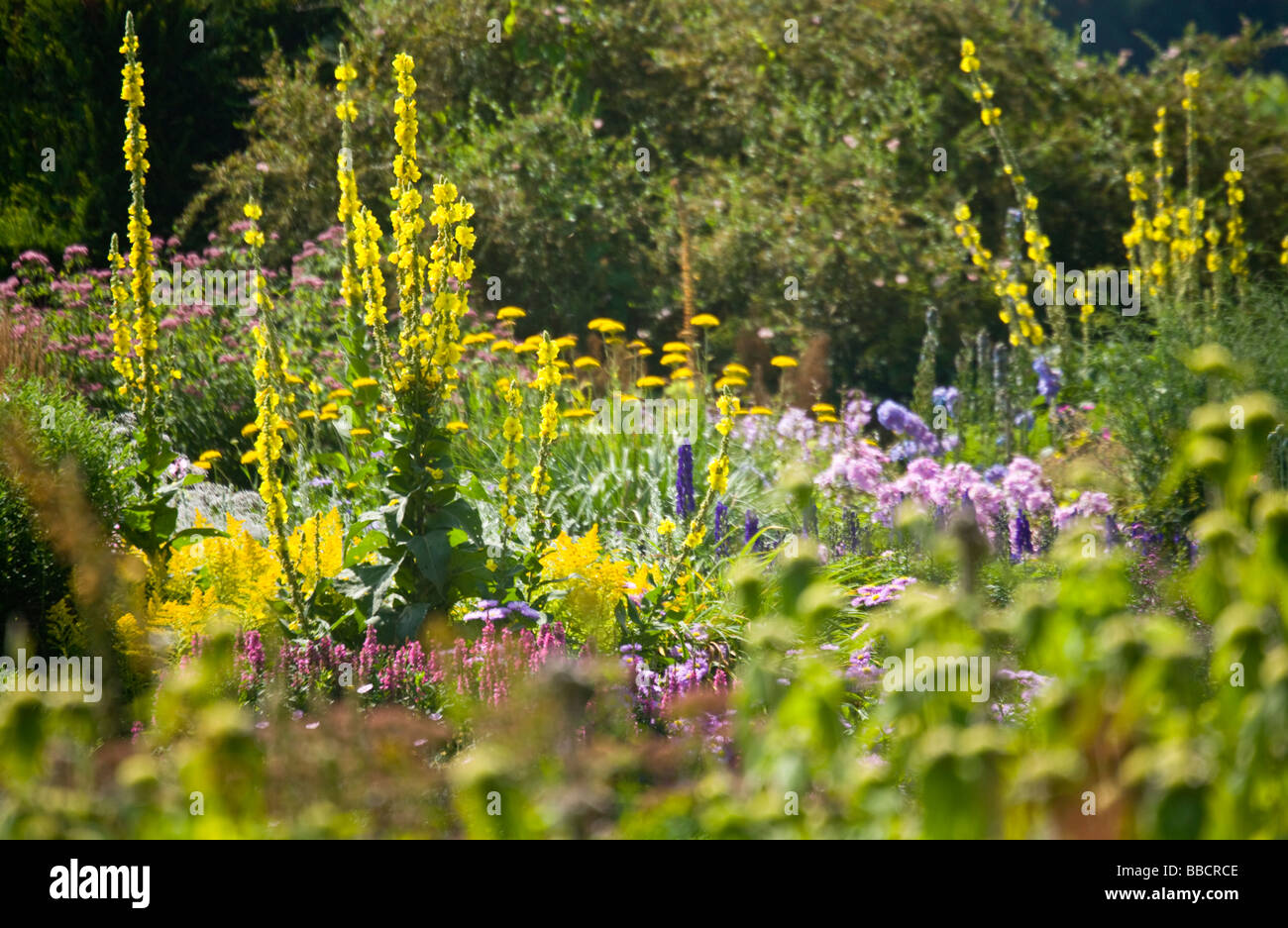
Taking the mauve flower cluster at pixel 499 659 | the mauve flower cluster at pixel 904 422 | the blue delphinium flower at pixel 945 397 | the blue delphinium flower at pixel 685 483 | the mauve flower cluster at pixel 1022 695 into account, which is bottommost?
the mauve flower cluster at pixel 1022 695

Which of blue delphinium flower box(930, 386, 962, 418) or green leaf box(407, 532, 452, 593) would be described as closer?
green leaf box(407, 532, 452, 593)

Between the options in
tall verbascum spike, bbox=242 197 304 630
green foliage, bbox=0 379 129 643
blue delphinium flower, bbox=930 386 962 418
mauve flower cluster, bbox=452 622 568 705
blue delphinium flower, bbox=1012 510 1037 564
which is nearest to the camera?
mauve flower cluster, bbox=452 622 568 705

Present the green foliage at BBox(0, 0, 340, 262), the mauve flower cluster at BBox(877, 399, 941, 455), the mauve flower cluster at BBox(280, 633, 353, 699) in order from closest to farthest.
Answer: the mauve flower cluster at BBox(280, 633, 353, 699) → the mauve flower cluster at BBox(877, 399, 941, 455) → the green foliage at BBox(0, 0, 340, 262)

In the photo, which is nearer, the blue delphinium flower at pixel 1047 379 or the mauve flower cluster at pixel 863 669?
the mauve flower cluster at pixel 863 669

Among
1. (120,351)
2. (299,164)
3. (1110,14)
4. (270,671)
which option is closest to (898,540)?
(270,671)

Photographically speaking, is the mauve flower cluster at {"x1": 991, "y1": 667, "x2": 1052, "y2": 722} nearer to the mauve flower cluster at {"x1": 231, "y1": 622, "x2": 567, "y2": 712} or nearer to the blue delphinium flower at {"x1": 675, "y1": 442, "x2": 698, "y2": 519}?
the mauve flower cluster at {"x1": 231, "y1": 622, "x2": 567, "y2": 712}

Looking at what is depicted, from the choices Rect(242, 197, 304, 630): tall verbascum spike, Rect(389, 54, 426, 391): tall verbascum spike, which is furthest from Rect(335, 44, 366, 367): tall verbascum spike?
Rect(242, 197, 304, 630): tall verbascum spike

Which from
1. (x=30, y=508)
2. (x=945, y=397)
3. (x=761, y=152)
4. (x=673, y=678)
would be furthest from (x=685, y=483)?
(x=761, y=152)

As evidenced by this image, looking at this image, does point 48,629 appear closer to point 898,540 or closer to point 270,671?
point 270,671

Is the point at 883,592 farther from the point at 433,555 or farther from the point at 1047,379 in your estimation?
the point at 1047,379

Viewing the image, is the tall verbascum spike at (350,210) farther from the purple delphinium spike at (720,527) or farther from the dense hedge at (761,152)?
the dense hedge at (761,152)

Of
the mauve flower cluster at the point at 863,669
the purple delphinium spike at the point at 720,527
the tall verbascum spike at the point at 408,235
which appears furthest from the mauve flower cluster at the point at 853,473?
the tall verbascum spike at the point at 408,235

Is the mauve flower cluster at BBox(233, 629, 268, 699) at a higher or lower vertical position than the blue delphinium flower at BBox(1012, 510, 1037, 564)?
lower
